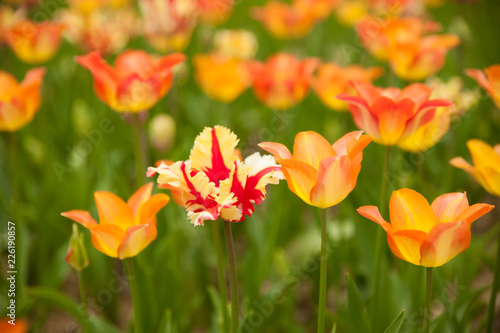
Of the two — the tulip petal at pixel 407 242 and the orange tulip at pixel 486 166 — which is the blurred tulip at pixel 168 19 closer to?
the orange tulip at pixel 486 166

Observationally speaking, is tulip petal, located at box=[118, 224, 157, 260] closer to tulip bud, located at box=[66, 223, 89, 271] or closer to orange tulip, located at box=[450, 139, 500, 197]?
tulip bud, located at box=[66, 223, 89, 271]

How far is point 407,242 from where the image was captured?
80 centimetres

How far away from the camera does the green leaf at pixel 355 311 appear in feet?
3.40

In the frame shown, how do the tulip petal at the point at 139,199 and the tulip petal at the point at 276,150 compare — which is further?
the tulip petal at the point at 139,199

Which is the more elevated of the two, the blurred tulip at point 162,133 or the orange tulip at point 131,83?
the orange tulip at point 131,83

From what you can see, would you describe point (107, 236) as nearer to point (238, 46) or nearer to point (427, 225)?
point (427, 225)

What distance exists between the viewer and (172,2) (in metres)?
1.98

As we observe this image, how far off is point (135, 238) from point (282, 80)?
0.95m

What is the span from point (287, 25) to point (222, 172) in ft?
5.70

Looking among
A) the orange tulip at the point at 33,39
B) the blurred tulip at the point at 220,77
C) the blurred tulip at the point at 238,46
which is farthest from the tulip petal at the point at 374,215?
the blurred tulip at the point at 238,46

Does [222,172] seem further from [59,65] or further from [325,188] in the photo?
[59,65]

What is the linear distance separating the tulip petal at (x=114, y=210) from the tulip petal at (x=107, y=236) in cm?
5

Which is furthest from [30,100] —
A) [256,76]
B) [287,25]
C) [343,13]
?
[343,13]

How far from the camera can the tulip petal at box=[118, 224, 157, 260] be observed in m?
0.87
